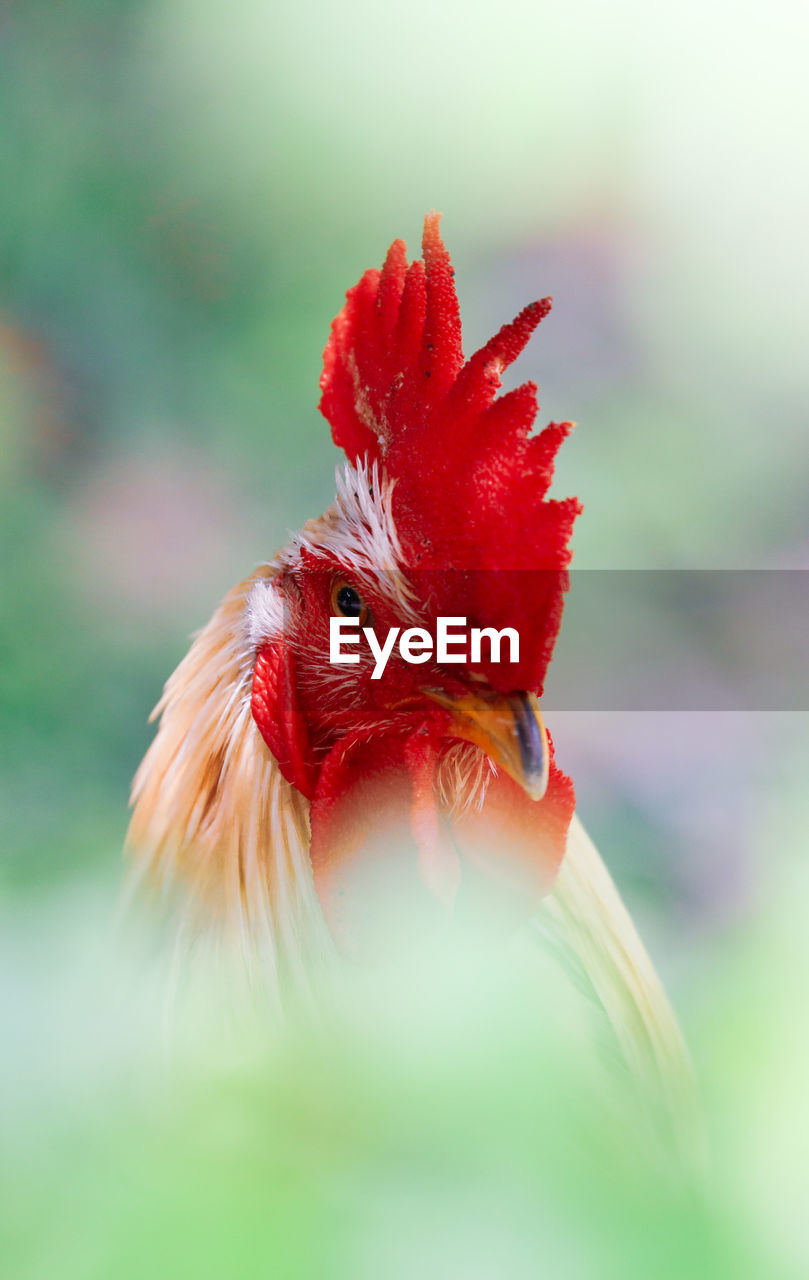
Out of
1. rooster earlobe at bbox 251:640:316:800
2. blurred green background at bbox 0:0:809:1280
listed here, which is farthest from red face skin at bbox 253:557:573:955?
blurred green background at bbox 0:0:809:1280

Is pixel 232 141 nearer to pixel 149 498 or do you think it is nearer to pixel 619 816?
pixel 149 498

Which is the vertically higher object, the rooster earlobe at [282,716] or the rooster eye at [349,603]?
the rooster eye at [349,603]

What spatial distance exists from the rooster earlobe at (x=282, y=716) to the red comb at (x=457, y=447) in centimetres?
14

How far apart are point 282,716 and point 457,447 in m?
0.25

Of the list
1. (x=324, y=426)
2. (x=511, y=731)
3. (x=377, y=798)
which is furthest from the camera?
(x=324, y=426)

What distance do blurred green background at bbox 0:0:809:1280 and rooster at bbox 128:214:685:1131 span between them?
8 cm

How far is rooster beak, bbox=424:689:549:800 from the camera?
526 mm

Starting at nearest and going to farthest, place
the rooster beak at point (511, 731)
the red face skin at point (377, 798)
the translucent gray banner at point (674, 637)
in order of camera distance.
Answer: the rooster beak at point (511, 731) → the red face skin at point (377, 798) → the translucent gray banner at point (674, 637)

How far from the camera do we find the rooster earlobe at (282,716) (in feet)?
2.13

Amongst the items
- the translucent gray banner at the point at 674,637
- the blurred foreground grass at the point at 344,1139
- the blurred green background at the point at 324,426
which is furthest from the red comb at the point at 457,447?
the blurred foreground grass at the point at 344,1139

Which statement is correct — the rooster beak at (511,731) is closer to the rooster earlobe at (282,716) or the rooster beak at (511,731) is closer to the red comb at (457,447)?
the red comb at (457,447)

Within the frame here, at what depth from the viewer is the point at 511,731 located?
1.76ft

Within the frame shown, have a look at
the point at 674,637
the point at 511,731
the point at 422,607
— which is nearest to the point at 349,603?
the point at 422,607

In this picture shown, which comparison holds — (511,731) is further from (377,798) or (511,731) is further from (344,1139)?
(344,1139)
